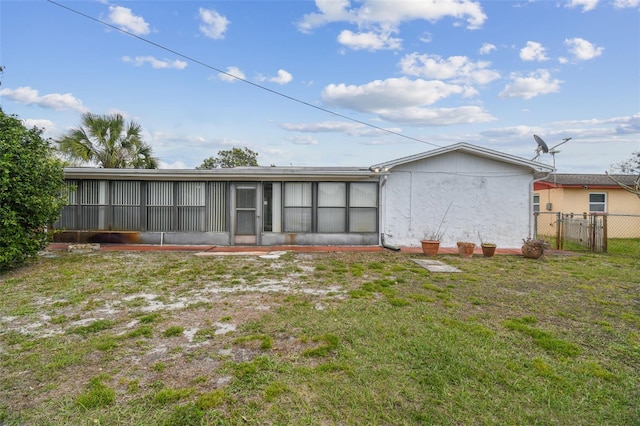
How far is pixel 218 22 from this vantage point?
456 inches

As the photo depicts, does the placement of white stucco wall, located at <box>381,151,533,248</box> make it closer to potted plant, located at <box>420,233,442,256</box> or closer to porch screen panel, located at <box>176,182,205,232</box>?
potted plant, located at <box>420,233,442,256</box>

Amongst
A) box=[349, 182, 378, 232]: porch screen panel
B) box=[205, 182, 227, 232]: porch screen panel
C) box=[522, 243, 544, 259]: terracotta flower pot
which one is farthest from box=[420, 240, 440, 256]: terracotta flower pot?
box=[205, 182, 227, 232]: porch screen panel

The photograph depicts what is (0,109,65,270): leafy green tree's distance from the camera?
6.32 m

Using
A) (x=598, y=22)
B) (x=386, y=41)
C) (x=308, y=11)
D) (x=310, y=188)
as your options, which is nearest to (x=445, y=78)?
(x=386, y=41)

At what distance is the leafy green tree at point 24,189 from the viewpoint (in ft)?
20.7

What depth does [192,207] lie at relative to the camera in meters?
10.9

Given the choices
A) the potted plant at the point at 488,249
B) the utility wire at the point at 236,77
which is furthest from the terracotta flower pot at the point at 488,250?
the utility wire at the point at 236,77

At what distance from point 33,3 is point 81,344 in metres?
10.2

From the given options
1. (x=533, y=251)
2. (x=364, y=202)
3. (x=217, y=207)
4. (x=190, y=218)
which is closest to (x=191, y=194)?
(x=190, y=218)

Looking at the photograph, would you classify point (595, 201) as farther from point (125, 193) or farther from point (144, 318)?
point (125, 193)

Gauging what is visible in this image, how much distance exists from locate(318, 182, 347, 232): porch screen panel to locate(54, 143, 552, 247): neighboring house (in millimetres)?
34

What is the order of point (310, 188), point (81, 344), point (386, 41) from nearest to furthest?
1. point (81, 344)
2. point (310, 188)
3. point (386, 41)

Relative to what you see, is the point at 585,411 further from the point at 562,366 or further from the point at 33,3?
the point at 33,3

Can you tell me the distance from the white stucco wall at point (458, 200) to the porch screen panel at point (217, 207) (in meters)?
5.34
